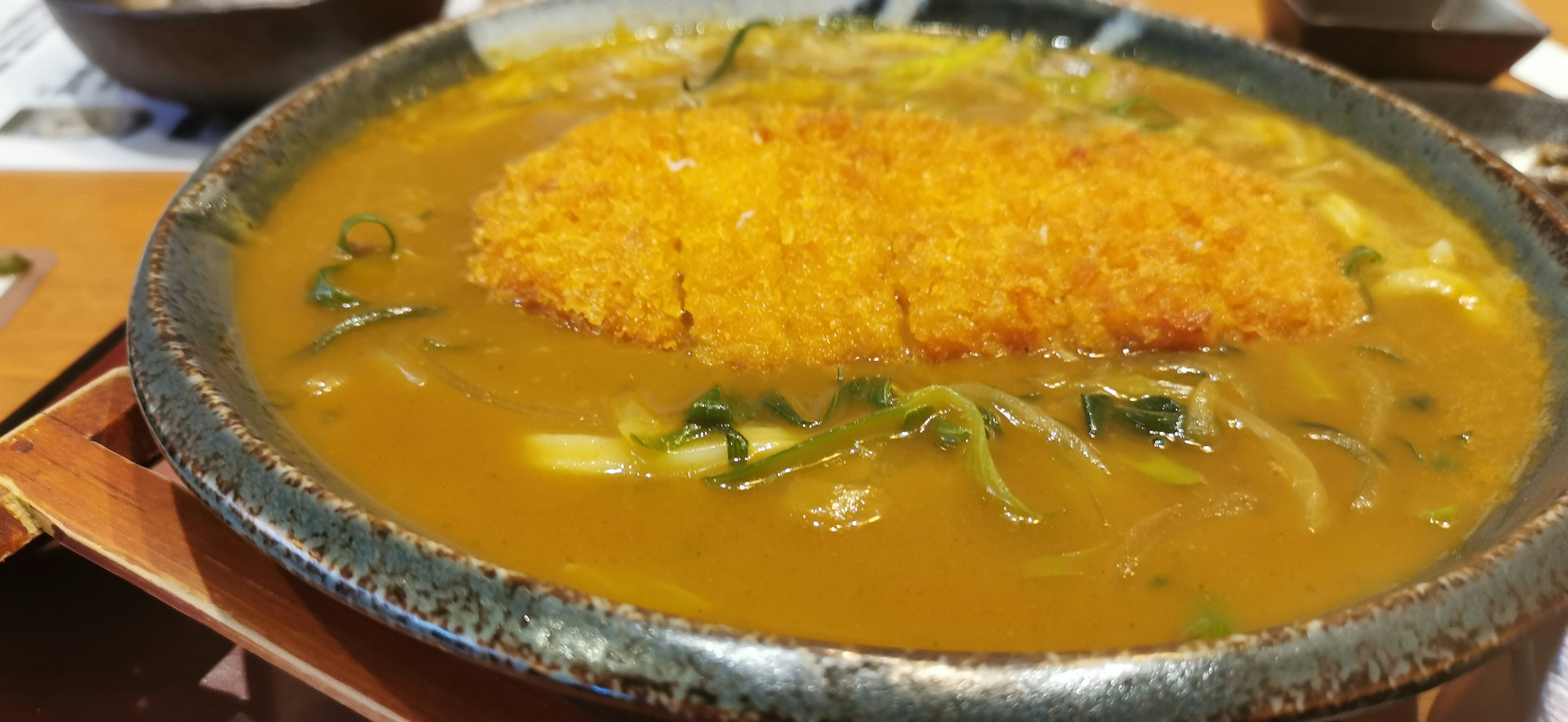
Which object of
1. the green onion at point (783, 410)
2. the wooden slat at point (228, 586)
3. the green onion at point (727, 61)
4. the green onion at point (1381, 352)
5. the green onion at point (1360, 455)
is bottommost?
the wooden slat at point (228, 586)

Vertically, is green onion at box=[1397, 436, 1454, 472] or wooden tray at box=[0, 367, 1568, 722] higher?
green onion at box=[1397, 436, 1454, 472]

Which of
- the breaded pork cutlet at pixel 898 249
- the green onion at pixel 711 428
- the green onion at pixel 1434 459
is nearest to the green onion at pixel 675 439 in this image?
the green onion at pixel 711 428

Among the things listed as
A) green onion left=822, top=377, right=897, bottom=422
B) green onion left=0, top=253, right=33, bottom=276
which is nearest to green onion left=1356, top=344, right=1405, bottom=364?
green onion left=822, top=377, right=897, bottom=422

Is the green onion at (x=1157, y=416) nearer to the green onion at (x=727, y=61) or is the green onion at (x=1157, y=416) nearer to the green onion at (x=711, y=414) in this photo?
the green onion at (x=711, y=414)

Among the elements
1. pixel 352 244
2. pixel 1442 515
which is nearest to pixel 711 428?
pixel 352 244

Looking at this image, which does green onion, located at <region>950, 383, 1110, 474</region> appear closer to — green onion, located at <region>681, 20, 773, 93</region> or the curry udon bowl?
the curry udon bowl

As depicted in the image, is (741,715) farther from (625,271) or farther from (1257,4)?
(1257,4)

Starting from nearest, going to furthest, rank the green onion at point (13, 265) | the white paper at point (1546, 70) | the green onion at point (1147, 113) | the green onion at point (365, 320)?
1. the green onion at point (365, 320)
2. the green onion at point (13, 265)
3. the green onion at point (1147, 113)
4. the white paper at point (1546, 70)
